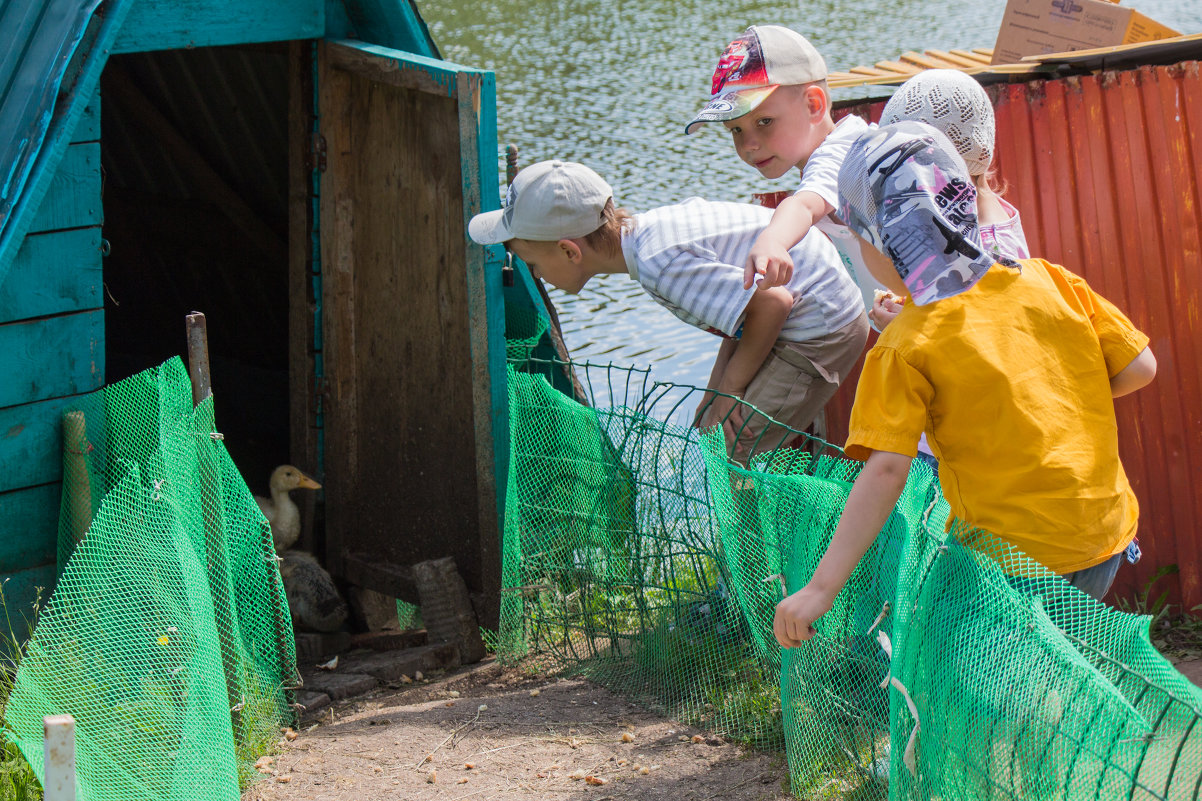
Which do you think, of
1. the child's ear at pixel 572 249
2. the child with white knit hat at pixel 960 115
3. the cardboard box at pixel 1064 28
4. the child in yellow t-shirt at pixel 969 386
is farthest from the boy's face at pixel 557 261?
the cardboard box at pixel 1064 28

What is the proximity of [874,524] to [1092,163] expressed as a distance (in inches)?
96.1

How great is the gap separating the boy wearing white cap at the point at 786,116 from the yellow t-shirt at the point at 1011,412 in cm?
100

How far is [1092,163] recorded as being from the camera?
416 cm

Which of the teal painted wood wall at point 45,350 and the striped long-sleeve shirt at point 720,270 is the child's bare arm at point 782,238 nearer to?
the striped long-sleeve shirt at point 720,270

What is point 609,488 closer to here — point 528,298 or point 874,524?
point 528,298

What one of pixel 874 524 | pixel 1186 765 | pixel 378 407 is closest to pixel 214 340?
pixel 378 407

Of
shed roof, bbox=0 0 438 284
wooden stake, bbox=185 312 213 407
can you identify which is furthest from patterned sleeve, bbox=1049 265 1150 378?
shed roof, bbox=0 0 438 284

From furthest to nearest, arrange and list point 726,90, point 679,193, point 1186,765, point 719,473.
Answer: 1. point 679,193
2. point 726,90
3. point 719,473
4. point 1186,765

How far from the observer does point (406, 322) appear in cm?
504

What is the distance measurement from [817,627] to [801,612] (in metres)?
0.76

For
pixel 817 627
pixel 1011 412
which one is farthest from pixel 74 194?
pixel 1011 412

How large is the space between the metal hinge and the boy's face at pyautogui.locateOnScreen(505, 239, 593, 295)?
181 cm

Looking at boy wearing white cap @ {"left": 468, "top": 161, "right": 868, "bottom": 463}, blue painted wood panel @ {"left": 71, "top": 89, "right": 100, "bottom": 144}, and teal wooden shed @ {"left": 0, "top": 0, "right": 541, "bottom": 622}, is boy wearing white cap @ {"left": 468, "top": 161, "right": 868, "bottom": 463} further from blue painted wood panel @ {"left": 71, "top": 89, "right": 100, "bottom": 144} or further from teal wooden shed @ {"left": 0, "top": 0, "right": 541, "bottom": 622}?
blue painted wood panel @ {"left": 71, "top": 89, "right": 100, "bottom": 144}

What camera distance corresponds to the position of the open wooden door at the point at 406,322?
4.65 metres
